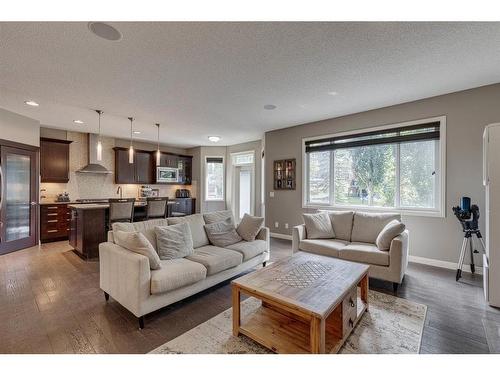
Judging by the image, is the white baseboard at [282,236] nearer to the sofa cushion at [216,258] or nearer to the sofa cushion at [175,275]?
the sofa cushion at [216,258]

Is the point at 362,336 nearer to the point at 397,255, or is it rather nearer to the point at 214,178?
the point at 397,255

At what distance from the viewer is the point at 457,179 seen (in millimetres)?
3438

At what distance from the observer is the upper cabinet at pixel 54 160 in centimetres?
519

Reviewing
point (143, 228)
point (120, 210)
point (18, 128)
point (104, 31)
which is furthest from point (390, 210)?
point (18, 128)

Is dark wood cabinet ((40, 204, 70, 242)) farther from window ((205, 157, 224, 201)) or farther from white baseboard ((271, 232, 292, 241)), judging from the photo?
white baseboard ((271, 232, 292, 241))

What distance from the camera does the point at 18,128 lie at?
14.6 ft

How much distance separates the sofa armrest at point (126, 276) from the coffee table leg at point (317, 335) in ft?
4.61

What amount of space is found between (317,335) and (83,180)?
6668 millimetres

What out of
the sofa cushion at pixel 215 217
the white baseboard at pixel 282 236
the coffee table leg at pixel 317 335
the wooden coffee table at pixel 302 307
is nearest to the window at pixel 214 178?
the white baseboard at pixel 282 236

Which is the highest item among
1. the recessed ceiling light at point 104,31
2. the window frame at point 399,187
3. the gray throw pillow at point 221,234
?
the recessed ceiling light at point 104,31

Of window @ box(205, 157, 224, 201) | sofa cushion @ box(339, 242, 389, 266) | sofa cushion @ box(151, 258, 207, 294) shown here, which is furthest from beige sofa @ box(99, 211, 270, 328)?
window @ box(205, 157, 224, 201)

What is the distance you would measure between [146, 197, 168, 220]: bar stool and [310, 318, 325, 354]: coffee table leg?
4.02 metres
